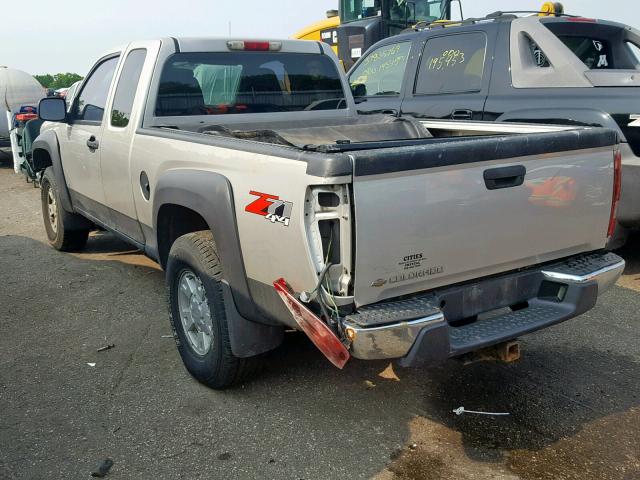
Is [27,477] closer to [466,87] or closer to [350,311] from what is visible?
[350,311]

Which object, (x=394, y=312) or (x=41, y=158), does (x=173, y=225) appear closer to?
(x=394, y=312)

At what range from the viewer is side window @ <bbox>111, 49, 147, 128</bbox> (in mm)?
4566

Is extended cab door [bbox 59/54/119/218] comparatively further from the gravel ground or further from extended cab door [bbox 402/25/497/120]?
extended cab door [bbox 402/25/497/120]

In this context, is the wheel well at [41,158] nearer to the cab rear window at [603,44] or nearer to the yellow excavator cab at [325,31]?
the cab rear window at [603,44]

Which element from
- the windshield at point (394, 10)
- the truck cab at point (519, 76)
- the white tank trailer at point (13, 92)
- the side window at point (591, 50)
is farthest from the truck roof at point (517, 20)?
the white tank trailer at point (13, 92)

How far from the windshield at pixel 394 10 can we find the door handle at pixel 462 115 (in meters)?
5.34

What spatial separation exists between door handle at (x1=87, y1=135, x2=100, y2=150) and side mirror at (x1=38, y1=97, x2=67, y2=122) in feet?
1.64

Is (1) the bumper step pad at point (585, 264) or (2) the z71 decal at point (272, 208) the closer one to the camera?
(2) the z71 decal at point (272, 208)

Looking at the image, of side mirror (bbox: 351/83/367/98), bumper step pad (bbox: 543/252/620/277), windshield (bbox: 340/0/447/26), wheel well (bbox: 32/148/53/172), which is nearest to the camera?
bumper step pad (bbox: 543/252/620/277)

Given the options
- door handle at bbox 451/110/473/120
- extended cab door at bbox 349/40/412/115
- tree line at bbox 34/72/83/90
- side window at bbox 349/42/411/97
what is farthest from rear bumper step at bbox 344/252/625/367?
tree line at bbox 34/72/83/90

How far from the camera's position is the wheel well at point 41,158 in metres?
6.46

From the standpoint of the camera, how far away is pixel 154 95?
436 cm

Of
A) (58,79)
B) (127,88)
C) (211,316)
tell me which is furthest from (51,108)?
(58,79)

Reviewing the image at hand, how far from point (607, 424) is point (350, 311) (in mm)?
1591
